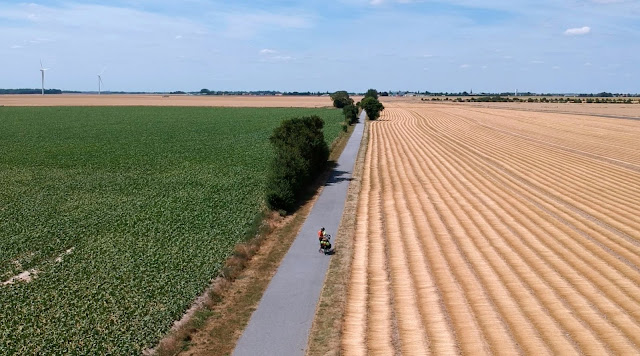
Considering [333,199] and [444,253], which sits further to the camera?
[333,199]

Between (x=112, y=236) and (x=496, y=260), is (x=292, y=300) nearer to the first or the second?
(x=496, y=260)

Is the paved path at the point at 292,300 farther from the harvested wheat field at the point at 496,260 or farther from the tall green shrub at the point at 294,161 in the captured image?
the tall green shrub at the point at 294,161

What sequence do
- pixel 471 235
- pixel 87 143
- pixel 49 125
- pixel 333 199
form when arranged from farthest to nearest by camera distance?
pixel 49 125
pixel 87 143
pixel 333 199
pixel 471 235

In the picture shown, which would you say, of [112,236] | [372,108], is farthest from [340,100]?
[112,236]

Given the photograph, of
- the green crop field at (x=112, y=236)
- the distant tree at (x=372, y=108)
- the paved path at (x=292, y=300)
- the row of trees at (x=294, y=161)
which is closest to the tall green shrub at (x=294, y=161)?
the row of trees at (x=294, y=161)

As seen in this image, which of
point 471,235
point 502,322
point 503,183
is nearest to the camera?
point 502,322

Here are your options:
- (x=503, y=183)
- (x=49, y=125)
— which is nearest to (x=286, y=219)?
(x=503, y=183)

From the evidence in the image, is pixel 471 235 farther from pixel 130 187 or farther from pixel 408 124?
pixel 408 124
